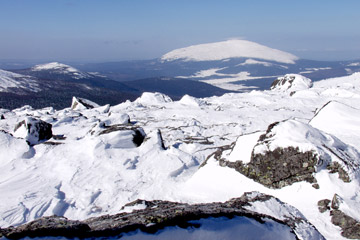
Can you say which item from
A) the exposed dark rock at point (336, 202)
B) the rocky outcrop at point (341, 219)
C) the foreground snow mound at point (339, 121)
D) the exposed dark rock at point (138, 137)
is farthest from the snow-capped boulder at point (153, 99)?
the exposed dark rock at point (336, 202)

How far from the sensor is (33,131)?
29391 mm

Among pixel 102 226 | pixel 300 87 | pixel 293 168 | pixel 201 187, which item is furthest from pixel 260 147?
pixel 300 87

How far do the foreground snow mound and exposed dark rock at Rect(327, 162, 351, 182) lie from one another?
27.9 ft

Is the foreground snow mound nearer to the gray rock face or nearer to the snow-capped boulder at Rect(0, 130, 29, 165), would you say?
the gray rock face

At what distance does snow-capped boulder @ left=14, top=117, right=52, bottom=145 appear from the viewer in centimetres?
2894

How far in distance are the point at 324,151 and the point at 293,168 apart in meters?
1.97

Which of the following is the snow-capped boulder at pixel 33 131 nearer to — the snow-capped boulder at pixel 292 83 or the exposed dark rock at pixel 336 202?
the exposed dark rock at pixel 336 202

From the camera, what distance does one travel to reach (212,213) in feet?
24.0

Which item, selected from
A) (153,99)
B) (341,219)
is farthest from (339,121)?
(153,99)

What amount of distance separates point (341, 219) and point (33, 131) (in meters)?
28.9

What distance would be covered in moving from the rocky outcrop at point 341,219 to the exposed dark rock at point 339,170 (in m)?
1.79

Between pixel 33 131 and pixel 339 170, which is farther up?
pixel 339 170

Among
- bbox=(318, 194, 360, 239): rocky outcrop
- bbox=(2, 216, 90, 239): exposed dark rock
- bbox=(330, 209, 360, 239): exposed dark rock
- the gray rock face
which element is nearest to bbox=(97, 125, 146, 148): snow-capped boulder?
the gray rock face

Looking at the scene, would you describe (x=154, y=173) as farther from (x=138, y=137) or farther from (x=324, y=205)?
(x=324, y=205)
